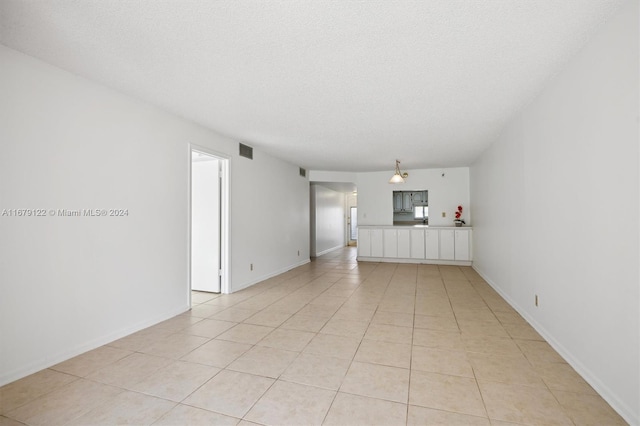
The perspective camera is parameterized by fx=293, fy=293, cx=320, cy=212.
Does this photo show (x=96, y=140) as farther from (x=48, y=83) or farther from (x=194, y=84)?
(x=194, y=84)

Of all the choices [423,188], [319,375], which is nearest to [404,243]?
[423,188]

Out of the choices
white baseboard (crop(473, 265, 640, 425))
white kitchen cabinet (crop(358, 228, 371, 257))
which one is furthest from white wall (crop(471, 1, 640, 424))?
white kitchen cabinet (crop(358, 228, 371, 257))

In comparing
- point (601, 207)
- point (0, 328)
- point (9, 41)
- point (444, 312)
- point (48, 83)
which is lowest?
point (444, 312)

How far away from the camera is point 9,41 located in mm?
2105

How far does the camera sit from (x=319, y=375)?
7.47 ft

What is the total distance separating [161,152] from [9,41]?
4.91 feet

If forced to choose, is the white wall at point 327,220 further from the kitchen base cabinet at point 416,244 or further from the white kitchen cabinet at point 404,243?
the kitchen base cabinet at point 416,244

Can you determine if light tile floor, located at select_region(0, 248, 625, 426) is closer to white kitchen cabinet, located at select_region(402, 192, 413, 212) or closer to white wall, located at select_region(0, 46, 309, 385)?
white wall, located at select_region(0, 46, 309, 385)

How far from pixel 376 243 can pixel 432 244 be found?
1437mm

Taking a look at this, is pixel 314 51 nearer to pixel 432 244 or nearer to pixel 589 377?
pixel 589 377

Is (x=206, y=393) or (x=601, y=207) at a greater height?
(x=601, y=207)

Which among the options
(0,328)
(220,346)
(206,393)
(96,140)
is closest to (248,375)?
(206,393)

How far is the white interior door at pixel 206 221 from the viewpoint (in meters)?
4.70

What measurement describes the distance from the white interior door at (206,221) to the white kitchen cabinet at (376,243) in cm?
456
